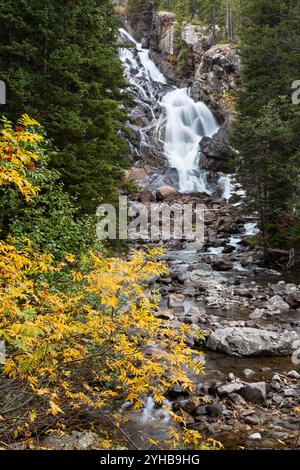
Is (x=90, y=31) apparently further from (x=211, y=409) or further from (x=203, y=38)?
(x=203, y=38)

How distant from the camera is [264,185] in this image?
1612cm

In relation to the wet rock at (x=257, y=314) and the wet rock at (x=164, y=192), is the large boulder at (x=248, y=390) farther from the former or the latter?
the wet rock at (x=164, y=192)

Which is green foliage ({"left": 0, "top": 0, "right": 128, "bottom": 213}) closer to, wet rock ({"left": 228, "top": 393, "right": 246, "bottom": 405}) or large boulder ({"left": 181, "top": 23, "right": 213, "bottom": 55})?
wet rock ({"left": 228, "top": 393, "right": 246, "bottom": 405})

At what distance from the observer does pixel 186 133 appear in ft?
117

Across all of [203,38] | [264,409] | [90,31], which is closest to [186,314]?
[264,409]

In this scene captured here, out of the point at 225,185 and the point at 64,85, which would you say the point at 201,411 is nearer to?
the point at 64,85

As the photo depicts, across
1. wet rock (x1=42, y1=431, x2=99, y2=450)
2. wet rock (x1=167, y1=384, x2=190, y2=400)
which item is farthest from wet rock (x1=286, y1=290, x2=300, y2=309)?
wet rock (x1=42, y1=431, x2=99, y2=450)

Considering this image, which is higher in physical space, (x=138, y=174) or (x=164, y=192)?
(x=138, y=174)

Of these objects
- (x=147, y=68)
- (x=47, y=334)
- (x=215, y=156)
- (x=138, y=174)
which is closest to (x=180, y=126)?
(x=215, y=156)

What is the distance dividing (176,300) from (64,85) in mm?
7126

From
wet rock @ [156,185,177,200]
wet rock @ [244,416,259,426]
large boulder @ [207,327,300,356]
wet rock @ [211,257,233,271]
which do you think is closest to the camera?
wet rock @ [244,416,259,426]

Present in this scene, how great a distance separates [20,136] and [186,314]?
7747mm

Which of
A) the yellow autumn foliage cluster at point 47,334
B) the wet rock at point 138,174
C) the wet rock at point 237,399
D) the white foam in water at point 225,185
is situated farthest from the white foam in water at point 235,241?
the yellow autumn foliage cluster at point 47,334

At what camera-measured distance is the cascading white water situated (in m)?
32.2
